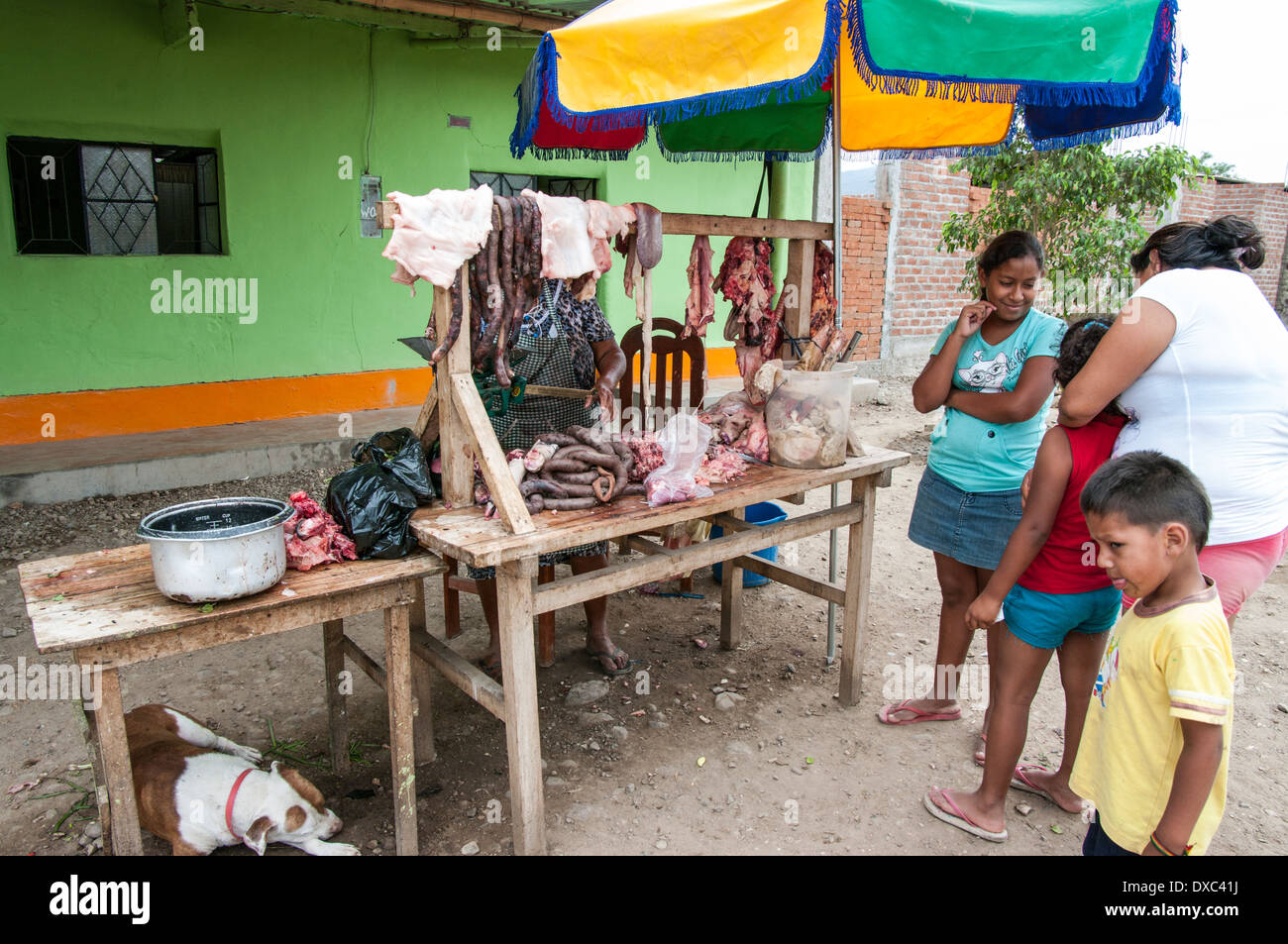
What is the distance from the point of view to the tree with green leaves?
708 cm

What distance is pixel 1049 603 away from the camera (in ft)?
8.75

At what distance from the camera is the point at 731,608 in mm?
4359

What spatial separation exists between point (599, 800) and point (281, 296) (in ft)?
16.1

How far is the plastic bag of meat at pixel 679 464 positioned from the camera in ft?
Answer: 9.56

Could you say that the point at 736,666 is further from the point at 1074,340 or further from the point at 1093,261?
the point at 1093,261

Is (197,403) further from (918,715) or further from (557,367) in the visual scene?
(918,715)

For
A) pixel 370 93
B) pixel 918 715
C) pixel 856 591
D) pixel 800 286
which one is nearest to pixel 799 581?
pixel 856 591

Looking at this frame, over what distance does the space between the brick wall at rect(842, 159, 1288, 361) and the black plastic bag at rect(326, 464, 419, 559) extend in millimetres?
8347

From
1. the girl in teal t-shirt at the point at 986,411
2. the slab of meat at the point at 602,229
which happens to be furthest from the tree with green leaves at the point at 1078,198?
the slab of meat at the point at 602,229

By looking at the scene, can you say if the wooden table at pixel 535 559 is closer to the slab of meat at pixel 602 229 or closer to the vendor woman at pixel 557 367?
the vendor woman at pixel 557 367

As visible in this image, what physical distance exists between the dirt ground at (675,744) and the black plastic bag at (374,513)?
42.5 inches

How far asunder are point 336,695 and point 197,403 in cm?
388

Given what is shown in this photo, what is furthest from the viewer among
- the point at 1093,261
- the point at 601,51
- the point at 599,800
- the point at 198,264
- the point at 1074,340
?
the point at 1093,261
